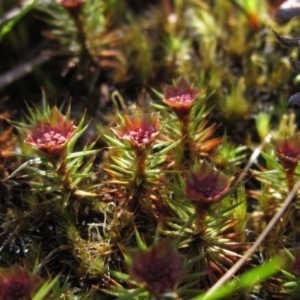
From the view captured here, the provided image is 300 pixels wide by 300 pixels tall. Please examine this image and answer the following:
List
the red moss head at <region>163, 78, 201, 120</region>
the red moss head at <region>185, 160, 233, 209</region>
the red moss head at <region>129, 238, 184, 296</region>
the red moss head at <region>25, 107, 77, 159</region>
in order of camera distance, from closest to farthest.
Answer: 1. the red moss head at <region>129, 238, 184, 296</region>
2. the red moss head at <region>185, 160, 233, 209</region>
3. the red moss head at <region>25, 107, 77, 159</region>
4. the red moss head at <region>163, 78, 201, 120</region>

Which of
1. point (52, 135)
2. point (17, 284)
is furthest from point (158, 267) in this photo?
point (52, 135)

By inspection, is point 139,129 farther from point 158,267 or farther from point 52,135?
point 158,267

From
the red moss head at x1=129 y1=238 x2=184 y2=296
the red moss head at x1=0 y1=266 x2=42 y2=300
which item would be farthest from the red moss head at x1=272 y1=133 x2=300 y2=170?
the red moss head at x1=0 y1=266 x2=42 y2=300

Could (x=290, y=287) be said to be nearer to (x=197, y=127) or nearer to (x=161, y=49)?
(x=197, y=127)

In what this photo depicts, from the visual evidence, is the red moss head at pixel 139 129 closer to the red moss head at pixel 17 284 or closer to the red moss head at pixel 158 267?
the red moss head at pixel 158 267

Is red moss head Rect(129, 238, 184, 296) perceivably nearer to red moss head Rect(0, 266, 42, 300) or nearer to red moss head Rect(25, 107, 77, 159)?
red moss head Rect(0, 266, 42, 300)

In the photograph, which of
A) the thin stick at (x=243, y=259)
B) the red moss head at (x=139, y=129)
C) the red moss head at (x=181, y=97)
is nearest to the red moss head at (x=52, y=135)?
the red moss head at (x=139, y=129)
